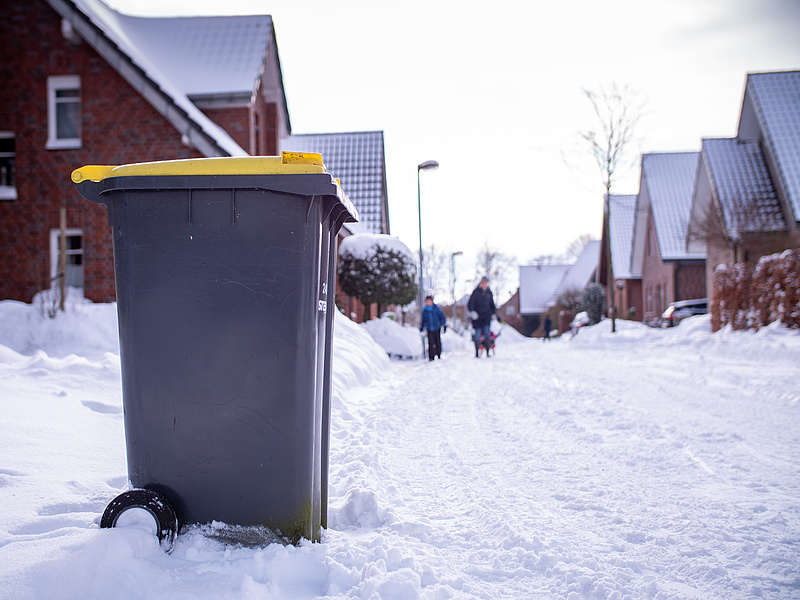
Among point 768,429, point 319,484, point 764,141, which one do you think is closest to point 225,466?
point 319,484

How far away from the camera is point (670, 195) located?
3191cm

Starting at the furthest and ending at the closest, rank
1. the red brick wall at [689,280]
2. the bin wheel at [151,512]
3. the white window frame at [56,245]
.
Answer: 1. the red brick wall at [689,280]
2. the white window frame at [56,245]
3. the bin wheel at [151,512]

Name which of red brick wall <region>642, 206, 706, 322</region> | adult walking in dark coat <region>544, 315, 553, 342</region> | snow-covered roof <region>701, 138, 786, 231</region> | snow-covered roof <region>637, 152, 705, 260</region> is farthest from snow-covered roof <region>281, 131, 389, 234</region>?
adult walking in dark coat <region>544, 315, 553, 342</region>

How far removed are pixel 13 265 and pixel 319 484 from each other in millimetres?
12895

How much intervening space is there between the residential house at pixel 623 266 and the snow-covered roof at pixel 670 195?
2.38 metres

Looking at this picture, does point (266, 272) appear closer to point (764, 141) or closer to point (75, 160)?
point (75, 160)

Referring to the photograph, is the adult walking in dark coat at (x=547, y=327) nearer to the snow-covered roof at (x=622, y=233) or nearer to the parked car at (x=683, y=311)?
Answer: the snow-covered roof at (x=622, y=233)

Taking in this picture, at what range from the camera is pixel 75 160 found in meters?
12.6

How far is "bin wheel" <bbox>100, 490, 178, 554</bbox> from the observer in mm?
2346

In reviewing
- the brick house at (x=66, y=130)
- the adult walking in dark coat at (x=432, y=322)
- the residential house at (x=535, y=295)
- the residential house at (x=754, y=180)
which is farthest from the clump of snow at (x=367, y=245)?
the residential house at (x=535, y=295)

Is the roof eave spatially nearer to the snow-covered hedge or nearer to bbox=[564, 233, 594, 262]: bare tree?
the snow-covered hedge

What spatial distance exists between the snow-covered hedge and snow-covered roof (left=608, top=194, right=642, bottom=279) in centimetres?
2131

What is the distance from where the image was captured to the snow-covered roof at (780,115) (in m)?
22.4

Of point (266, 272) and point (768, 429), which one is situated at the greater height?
point (266, 272)
